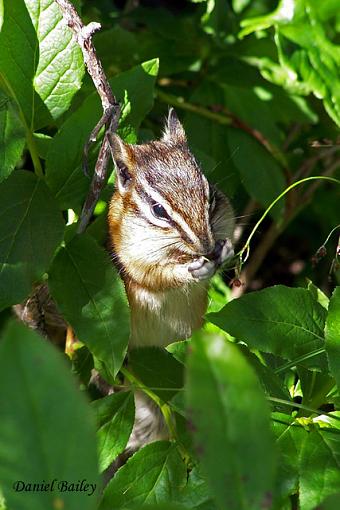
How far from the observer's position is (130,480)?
1275 millimetres

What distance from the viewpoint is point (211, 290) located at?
1.98m

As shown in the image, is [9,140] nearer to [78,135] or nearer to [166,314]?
[78,135]

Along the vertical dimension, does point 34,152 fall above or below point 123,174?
above

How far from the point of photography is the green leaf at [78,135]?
1.42m

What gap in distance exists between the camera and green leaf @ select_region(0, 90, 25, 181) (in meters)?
1.29

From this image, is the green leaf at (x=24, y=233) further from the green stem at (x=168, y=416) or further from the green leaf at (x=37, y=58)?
the green stem at (x=168, y=416)

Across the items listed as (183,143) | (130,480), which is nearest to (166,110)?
(183,143)

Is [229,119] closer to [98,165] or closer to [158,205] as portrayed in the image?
[158,205]

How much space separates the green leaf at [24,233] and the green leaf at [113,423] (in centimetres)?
24

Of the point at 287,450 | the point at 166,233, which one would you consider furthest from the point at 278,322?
the point at 166,233

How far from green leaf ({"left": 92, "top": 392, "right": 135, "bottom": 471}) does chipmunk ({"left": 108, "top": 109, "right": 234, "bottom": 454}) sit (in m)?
0.34

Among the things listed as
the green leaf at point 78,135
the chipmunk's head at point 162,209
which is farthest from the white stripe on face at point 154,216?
the green leaf at point 78,135

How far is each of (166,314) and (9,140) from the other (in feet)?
2.12
